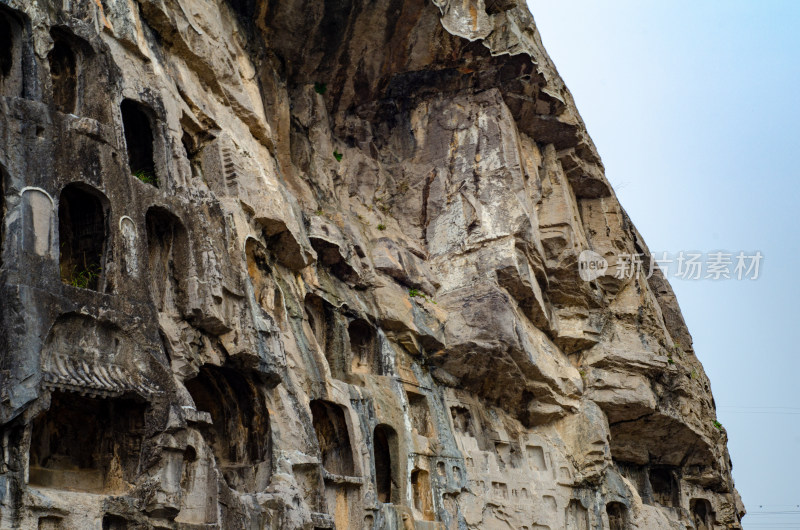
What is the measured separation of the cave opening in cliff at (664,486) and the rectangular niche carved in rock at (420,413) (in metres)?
12.9

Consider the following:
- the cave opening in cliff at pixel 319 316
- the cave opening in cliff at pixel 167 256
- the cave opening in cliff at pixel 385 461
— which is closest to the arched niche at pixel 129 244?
the cave opening in cliff at pixel 167 256

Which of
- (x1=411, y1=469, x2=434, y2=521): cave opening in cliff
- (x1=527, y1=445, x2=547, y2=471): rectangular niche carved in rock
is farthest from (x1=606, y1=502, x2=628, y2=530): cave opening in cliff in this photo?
(x1=411, y1=469, x2=434, y2=521): cave opening in cliff

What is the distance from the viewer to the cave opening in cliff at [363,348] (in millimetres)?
22844

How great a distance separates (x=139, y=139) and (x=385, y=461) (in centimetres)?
912

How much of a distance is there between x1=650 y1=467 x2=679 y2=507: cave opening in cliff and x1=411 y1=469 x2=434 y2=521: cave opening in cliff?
536 inches

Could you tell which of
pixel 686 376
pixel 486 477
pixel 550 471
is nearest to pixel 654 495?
pixel 686 376

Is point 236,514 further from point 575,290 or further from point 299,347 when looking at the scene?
point 575,290

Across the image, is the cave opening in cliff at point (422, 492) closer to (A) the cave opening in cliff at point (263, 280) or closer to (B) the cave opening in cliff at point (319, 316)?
(B) the cave opening in cliff at point (319, 316)

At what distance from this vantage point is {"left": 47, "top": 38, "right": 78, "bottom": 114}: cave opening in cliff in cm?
1608

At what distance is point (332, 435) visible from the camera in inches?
787

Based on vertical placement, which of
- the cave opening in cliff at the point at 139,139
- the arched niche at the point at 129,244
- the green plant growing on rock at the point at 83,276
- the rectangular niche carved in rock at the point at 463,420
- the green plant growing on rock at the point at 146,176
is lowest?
the rectangular niche carved in rock at the point at 463,420

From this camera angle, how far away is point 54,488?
1348cm

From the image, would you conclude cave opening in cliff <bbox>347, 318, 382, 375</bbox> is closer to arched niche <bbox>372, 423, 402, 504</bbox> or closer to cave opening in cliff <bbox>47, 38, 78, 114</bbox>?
arched niche <bbox>372, 423, 402, 504</bbox>

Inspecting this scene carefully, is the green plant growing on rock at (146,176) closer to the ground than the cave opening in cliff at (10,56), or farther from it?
closer to the ground
